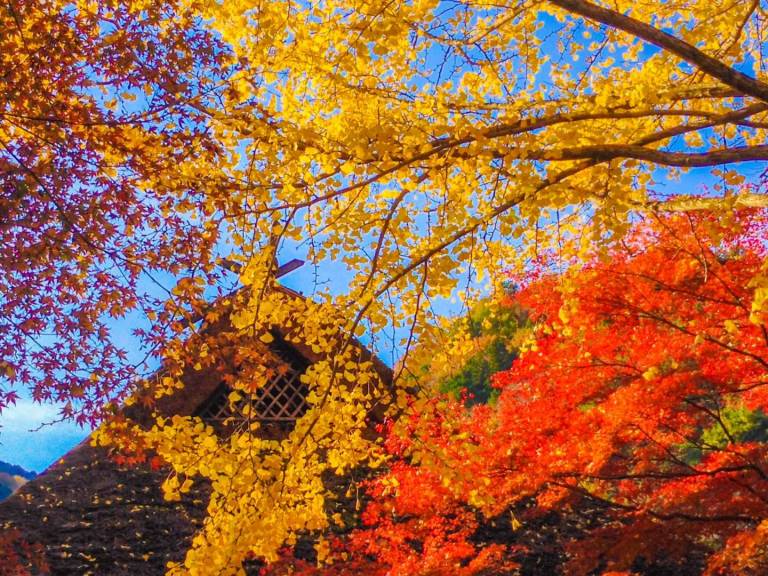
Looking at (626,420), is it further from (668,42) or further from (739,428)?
(739,428)

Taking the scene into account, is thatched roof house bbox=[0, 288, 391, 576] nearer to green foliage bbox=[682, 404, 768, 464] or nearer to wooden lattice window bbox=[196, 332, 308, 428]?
wooden lattice window bbox=[196, 332, 308, 428]

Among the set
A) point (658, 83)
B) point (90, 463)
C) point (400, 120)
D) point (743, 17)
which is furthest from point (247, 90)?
point (90, 463)

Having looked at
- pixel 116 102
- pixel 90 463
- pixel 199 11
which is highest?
pixel 199 11

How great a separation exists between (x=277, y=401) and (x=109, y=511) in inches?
148

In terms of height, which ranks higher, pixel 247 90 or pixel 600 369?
pixel 247 90

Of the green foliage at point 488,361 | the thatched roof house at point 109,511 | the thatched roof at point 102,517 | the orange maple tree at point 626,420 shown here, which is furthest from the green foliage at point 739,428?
the thatched roof at point 102,517

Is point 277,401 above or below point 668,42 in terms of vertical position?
above

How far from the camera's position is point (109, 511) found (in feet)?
28.6

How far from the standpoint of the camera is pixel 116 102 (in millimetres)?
5750

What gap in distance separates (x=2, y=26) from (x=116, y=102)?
1.04 meters

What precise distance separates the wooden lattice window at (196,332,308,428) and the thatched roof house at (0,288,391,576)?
0.12 metres

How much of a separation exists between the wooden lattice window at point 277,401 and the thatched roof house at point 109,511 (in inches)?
4.7

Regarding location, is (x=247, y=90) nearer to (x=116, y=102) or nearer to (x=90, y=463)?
(x=116, y=102)

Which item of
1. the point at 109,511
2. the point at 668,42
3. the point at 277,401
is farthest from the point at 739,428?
the point at 668,42
